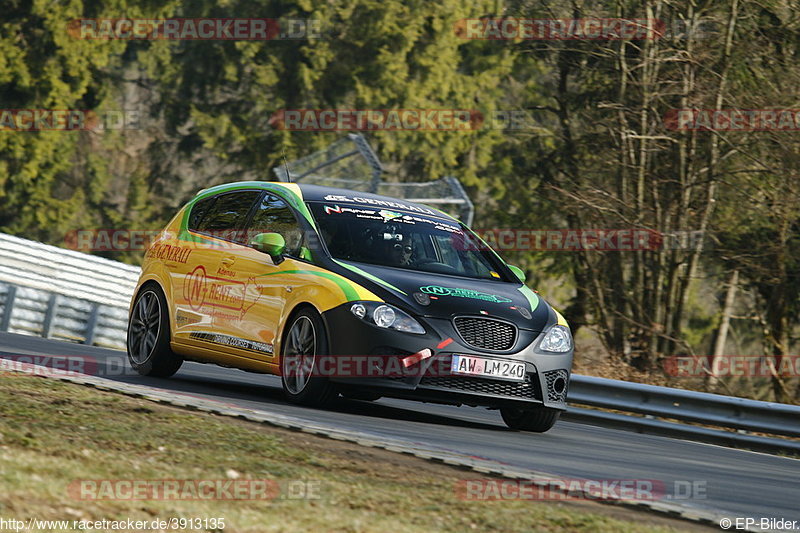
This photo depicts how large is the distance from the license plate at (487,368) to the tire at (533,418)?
0.65 metres

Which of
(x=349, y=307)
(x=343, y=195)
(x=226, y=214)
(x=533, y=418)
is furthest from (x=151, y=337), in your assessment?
(x=533, y=418)

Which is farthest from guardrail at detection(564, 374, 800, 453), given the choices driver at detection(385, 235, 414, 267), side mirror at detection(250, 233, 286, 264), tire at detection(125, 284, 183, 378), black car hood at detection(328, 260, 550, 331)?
side mirror at detection(250, 233, 286, 264)

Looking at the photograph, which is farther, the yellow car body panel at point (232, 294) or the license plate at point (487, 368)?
the yellow car body panel at point (232, 294)

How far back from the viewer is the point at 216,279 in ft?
36.9

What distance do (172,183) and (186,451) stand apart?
41830mm

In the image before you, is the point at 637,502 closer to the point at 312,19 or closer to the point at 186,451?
the point at 186,451

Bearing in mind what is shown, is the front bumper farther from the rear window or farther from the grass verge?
the rear window

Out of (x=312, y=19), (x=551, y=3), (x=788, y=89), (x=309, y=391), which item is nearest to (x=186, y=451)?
(x=309, y=391)

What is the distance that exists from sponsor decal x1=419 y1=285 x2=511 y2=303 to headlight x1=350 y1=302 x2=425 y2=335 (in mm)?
322

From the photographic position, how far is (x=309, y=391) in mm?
10086

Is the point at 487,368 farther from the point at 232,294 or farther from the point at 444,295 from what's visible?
the point at 232,294

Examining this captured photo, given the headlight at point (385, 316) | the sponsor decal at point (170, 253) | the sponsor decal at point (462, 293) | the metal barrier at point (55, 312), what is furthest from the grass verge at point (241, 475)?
the metal barrier at point (55, 312)

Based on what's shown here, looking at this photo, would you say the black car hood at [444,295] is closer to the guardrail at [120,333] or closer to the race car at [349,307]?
the race car at [349,307]

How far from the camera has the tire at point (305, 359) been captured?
994 centimetres
